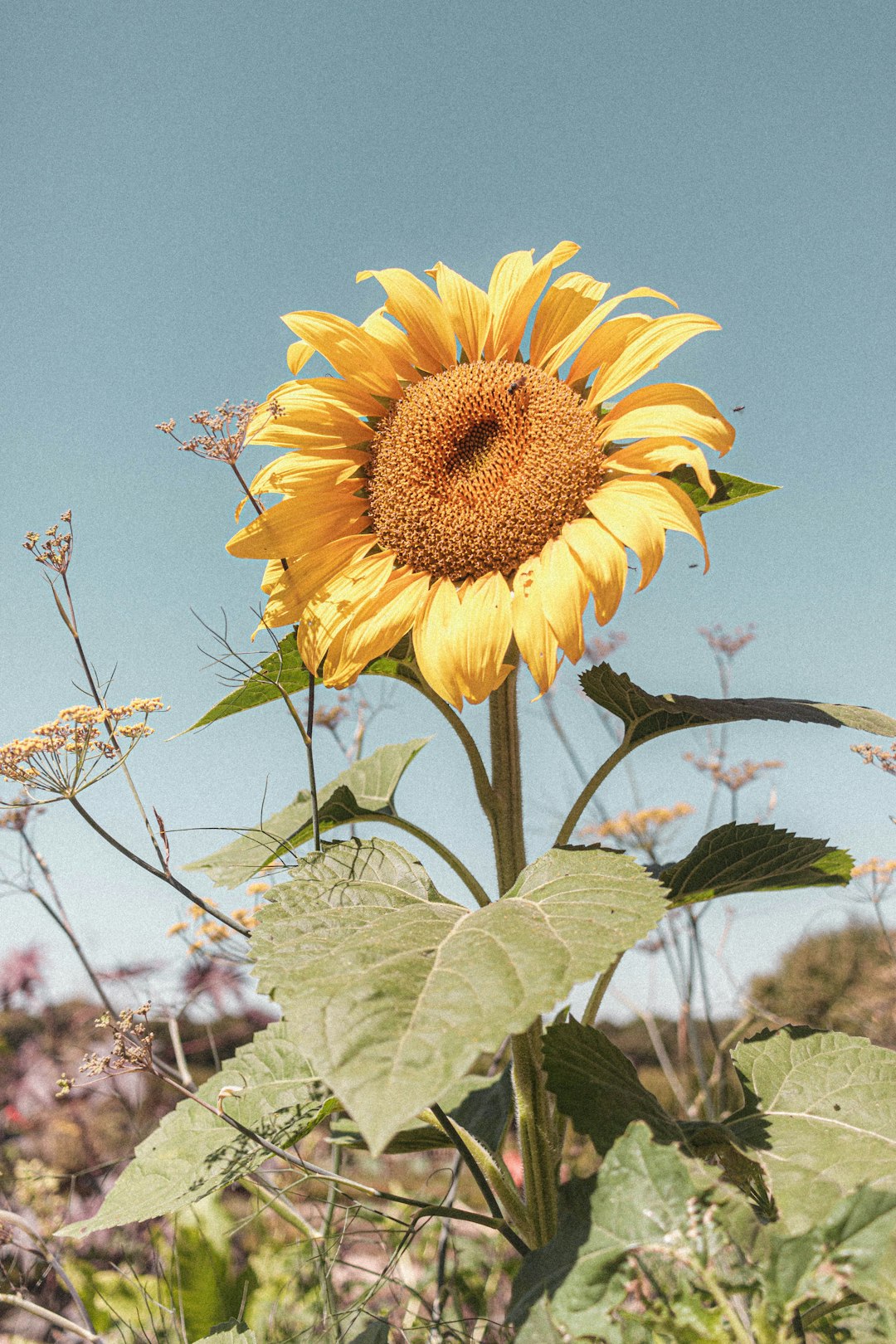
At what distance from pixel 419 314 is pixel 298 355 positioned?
0.18m

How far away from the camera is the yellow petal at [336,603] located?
1239mm

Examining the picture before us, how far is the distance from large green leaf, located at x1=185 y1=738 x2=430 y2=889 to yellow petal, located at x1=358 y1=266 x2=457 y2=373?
64 cm

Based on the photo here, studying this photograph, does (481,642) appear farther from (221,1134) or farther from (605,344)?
(221,1134)

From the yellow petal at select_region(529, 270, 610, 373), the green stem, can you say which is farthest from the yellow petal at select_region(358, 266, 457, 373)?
the green stem

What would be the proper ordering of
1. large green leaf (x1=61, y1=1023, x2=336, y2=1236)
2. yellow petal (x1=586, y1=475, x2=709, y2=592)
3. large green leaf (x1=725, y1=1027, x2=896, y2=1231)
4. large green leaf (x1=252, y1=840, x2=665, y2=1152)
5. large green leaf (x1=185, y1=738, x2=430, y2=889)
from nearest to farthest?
large green leaf (x1=252, y1=840, x2=665, y2=1152) → large green leaf (x1=725, y1=1027, x2=896, y2=1231) → yellow petal (x1=586, y1=475, x2=709, y2=592) → large green leaf (x1=61, y1=1023, x2=336, y2=1236) → large green leaf (x1=185, y1=738, x2=430, y2=889)

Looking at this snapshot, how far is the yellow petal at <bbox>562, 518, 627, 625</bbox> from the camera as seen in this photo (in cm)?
109

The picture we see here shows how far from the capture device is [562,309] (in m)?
1.32

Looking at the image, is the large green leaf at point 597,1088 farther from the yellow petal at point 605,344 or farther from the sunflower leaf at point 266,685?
the yellow petal at point 605,344

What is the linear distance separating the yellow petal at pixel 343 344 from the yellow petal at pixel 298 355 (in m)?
0.02

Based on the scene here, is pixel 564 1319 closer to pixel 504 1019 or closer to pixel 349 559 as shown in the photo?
pixel 504 1019

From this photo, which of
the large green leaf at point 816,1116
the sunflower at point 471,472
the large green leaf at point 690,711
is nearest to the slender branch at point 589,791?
the large green leaf at point 690,711

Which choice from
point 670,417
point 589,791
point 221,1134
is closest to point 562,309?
point 670,417

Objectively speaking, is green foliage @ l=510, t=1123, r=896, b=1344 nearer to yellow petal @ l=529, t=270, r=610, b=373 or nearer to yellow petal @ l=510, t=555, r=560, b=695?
yellow petal @ l=510, t=555, r=560, b=695

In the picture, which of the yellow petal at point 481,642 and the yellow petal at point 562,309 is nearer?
the yellow petal at point 481,642
